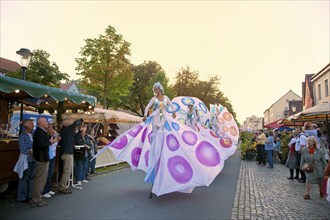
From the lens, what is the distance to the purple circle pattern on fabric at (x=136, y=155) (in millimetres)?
7547

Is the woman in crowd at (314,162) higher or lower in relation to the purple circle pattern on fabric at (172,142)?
lower

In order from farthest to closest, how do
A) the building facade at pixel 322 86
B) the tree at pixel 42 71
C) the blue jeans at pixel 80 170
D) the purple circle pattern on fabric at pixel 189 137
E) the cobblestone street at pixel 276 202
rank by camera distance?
the tree at pixel 42 71
the building facade at pixel 322 86
the blue jeans at pixel 80 170
the purple circle pattern on fabric at pixel 189 137
the cobblestone street at pixel 276 202

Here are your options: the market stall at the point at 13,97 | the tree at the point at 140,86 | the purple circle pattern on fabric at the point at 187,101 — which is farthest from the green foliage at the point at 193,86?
the market stall at the point at 13,97

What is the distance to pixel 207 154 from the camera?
6.71m

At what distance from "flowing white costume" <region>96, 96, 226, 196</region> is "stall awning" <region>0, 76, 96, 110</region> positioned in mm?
2124

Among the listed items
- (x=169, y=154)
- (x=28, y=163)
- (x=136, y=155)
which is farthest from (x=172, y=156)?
(x=28, y=163)

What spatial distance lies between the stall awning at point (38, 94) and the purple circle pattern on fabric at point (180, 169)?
12.5 ft

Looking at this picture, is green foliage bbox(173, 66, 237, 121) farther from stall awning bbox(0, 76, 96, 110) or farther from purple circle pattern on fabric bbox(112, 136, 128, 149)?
purple circle pattern on fabric bbox(112, 136, 128, 149)

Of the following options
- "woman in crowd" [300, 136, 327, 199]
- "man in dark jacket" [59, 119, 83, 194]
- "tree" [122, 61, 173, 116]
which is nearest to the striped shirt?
"man in dark jacket" [59, 119, 83, 194]

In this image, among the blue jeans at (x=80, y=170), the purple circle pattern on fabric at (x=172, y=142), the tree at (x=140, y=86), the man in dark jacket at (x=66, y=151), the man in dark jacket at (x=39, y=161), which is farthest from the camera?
Answer: the tree at (x=140, y=86)

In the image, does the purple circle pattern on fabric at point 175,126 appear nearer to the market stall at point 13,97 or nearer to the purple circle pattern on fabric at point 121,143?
the purple circle pattern on fabric at point 121,143

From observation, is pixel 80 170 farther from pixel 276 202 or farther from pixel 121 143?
pixel 276 202

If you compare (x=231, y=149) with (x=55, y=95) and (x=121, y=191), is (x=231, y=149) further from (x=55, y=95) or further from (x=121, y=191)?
(x=55, y=95)

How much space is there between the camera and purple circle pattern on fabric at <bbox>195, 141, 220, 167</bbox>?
660 centimetres
